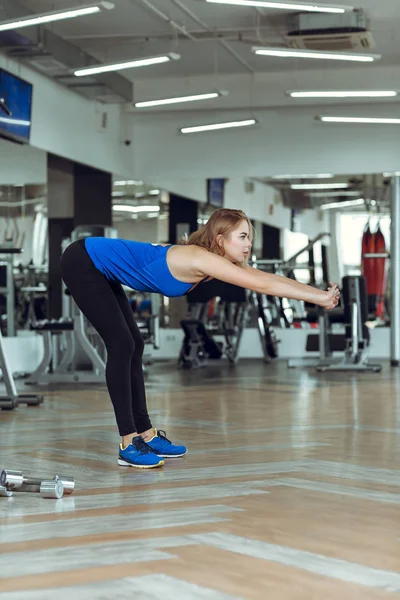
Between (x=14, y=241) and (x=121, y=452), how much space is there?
652cm

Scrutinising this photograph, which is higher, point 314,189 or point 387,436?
point 314,189

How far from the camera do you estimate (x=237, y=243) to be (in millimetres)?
3518

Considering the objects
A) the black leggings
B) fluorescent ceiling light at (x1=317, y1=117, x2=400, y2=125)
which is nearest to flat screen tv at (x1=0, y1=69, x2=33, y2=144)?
fluorescent ceiling light at (x1=317, y1=117, x2=400, y2=125)

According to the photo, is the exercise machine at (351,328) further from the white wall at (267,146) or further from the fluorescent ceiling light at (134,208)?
the fluorescent ceiling light at (134,208)

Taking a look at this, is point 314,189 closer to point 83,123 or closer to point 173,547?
point 83,123

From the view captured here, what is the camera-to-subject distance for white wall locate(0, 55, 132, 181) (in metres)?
10.4

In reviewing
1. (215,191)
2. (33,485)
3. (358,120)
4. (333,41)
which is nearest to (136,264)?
(33,485)

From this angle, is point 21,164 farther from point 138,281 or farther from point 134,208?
point 138,281

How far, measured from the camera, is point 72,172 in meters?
11.8

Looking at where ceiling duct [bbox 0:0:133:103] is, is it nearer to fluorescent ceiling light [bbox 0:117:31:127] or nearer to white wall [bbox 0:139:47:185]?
fluorescent ceiling light [bbox 0:117:31:127]

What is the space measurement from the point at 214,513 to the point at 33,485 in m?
0.64

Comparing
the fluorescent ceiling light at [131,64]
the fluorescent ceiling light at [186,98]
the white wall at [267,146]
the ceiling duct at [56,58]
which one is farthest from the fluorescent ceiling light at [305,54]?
the white wall at [267,146]

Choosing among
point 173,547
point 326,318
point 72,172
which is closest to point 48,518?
point 173,547

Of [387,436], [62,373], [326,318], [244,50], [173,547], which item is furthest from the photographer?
[244,50]
